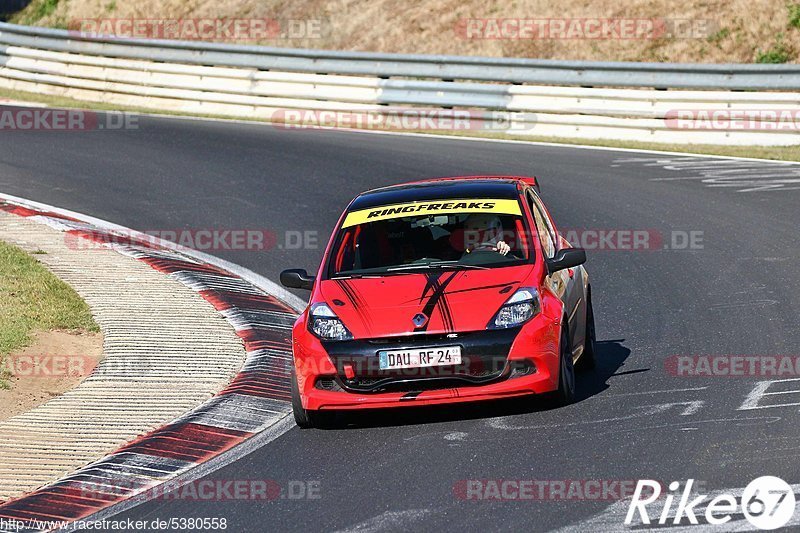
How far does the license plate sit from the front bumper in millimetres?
34

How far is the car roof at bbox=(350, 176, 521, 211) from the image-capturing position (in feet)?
31.9

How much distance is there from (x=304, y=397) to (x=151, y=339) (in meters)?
2.77

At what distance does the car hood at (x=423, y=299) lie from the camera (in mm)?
8250

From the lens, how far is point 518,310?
8414 mm

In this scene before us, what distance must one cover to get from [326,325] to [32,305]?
3.91m

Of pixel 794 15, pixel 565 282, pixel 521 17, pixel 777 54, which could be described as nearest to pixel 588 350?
pixel 565 282

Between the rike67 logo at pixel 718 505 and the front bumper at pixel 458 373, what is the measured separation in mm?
1633

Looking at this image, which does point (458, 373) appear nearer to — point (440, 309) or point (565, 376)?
point (440, 309)

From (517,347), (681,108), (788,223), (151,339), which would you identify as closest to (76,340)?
(151,339)

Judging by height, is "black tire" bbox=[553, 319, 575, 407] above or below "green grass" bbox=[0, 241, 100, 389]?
below

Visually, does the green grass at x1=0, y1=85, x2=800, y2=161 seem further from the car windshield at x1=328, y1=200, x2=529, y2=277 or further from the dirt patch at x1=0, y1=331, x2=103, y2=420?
the dirt patch at x1=0, y1=331, x2=103, y2=420

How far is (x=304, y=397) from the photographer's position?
846 cm

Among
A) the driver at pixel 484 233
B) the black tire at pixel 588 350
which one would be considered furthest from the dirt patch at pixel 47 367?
the black tire at pixel 588 350

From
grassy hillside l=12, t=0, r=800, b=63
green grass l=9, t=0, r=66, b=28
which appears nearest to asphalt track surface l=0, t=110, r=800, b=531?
grassy hillside l=12, t=0, r=800, b=63
